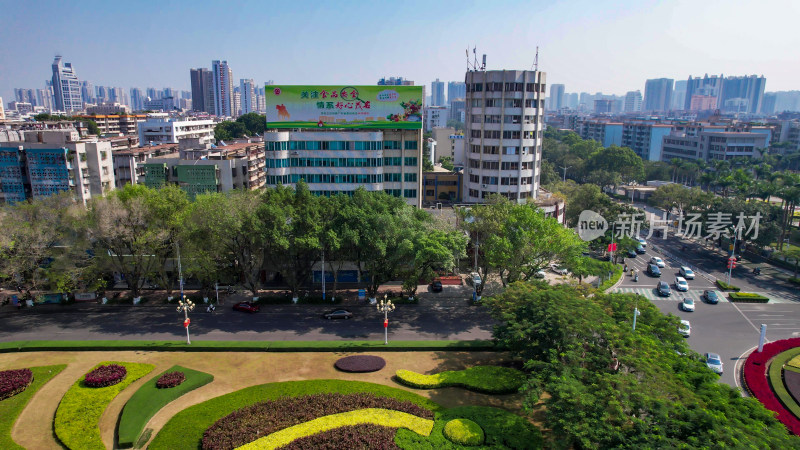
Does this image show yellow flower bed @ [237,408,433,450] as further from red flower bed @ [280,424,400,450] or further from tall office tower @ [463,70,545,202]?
tall office tower @ [463,70,545,202]

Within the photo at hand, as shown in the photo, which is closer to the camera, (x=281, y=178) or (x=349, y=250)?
(x=349, y=250)

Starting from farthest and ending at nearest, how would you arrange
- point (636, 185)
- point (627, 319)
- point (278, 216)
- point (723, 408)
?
point (636, 185)
point (278, 216)
point (627, 319)
point (723, 408)

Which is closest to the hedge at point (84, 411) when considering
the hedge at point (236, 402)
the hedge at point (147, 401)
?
the hedge at point (147, 401)

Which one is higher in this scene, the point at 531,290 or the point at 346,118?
the point at 346,118

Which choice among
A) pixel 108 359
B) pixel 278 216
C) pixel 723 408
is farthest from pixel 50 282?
pixel 723 408

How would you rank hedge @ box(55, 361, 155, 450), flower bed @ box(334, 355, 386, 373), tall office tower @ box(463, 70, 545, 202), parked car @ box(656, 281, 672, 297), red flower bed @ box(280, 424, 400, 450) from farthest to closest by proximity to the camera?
1. tall office tower @ box(463, 70, 545, 202)
2. parked car @ box(656, 281, 672, 297)
3. flower bed @ box(334, 355, 386, 373)
4. hedge @ box(55, 361, 155, 450)
5. red flower bed @ box(280, 424, 400, 450)

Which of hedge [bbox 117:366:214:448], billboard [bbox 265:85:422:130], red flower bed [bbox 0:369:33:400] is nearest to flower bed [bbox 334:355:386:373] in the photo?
hedge [bbox 117:366:214:448]

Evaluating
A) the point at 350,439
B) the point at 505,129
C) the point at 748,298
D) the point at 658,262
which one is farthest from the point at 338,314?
the point at 658,262

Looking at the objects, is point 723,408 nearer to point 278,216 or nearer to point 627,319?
point 627,319
